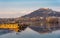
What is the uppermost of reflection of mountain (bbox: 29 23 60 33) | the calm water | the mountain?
the mountain

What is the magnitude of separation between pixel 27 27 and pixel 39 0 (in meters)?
0.68

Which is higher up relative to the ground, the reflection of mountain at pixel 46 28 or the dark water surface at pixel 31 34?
the reflection of mountain at pixel 46 28

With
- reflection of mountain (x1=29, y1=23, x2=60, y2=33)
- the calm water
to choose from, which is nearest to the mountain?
reflection of mountain (x1=29, y1=23, x2=60, y2=33)

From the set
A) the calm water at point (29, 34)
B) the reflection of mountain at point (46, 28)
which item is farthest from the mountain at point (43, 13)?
the calm water at point (29, 34)

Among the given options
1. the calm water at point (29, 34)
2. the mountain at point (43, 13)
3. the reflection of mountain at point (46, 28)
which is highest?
the mountain at point (43, 13)

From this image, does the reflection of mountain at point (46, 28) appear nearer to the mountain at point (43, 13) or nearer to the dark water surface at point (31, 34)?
the dark water surface at point (31, 34)

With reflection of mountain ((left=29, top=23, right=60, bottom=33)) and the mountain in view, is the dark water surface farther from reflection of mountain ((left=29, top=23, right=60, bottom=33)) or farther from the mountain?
the mountain

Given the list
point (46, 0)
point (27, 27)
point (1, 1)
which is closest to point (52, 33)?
point (27, 27)

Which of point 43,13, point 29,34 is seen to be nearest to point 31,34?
point 29,34

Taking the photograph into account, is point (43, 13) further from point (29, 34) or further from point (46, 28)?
point (29, 34)

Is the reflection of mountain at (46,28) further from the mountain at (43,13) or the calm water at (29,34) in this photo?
the mountain at (43,13)

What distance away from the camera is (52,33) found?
283 centimetres

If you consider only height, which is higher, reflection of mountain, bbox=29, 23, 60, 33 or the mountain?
the mountain

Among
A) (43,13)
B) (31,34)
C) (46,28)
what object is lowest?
(31,34)
